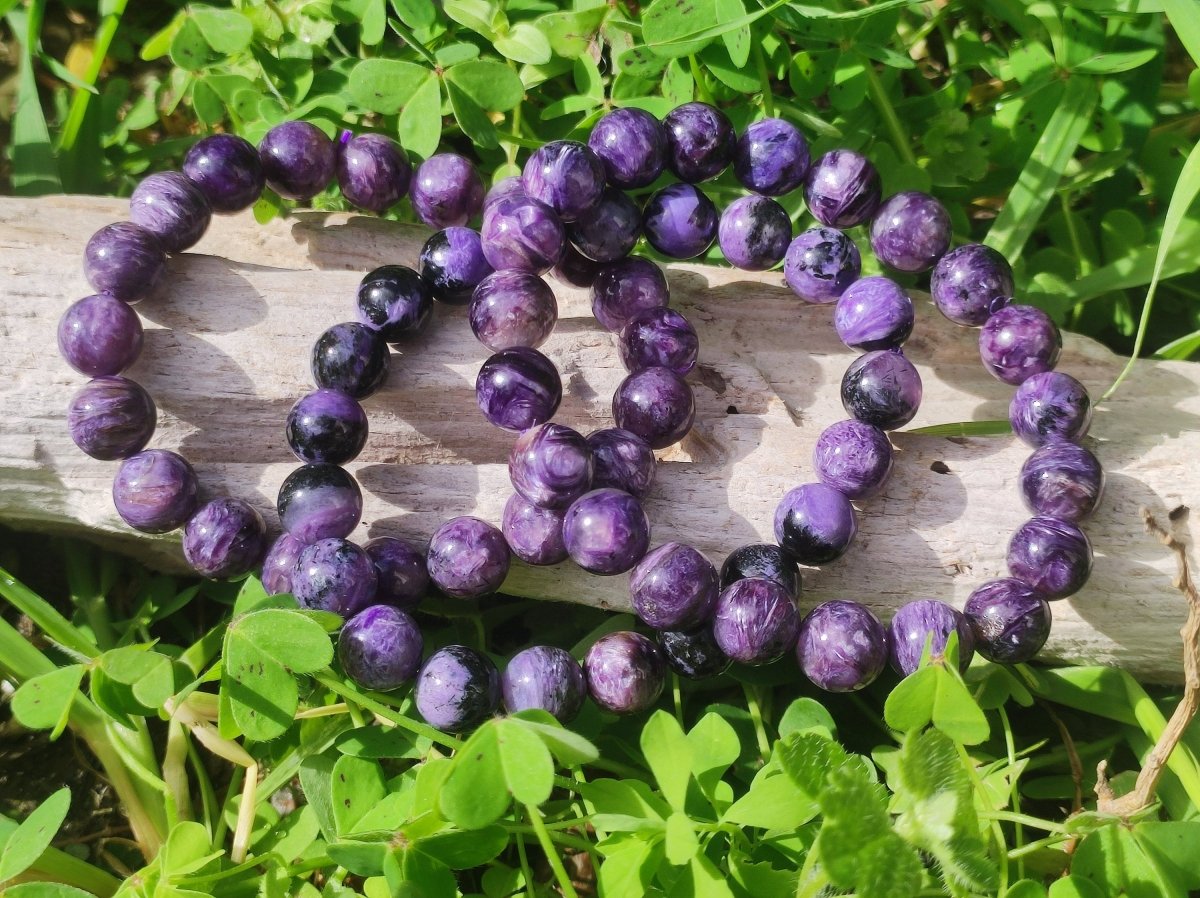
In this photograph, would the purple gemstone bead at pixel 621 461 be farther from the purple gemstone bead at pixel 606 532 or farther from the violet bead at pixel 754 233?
the violet bead at pixel 754 233

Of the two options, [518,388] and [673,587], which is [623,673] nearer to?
[673,587]

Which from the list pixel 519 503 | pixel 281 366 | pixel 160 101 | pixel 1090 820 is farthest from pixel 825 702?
pixel 160 101

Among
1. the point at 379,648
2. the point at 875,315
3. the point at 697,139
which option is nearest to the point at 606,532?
the point at 379,648

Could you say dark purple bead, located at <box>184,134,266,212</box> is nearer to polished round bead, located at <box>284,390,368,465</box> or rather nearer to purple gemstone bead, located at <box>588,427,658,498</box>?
polished round bead, located at <box>284,390,368,465</box>

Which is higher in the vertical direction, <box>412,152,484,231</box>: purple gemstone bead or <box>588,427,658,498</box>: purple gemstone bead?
<box>412,152,484,231</box>: purple gemstone bead

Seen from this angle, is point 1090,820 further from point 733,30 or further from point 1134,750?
point 733,30

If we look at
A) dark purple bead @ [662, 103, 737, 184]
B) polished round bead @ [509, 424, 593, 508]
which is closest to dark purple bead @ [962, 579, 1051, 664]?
polished round bead @ [509, 424, 593, 508]

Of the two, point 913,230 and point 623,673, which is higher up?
point 913,230
